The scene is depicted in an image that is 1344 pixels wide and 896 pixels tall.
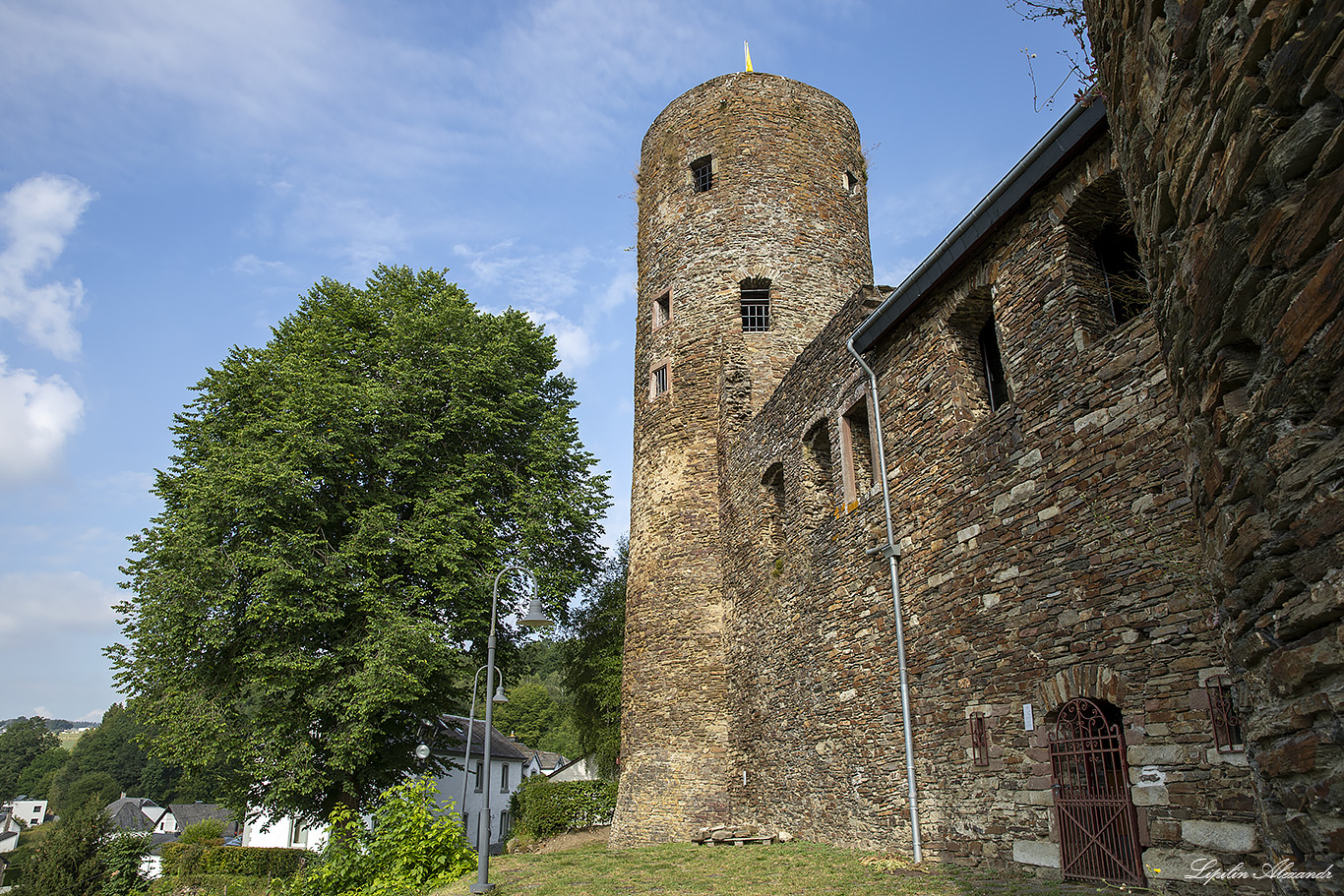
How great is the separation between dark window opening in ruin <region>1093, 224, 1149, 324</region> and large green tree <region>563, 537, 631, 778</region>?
17579 millimetres

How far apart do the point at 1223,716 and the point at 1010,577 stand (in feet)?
7.99

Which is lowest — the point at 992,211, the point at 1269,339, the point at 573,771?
the point at 573,771

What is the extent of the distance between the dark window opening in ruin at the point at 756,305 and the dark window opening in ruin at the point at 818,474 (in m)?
5.10

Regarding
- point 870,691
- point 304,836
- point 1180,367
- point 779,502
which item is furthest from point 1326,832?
point 304,836

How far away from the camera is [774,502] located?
49.3 feet

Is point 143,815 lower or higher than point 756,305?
lower

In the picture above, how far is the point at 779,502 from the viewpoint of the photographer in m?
15.1

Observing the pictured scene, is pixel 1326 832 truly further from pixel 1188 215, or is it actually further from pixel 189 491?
pixel 189 491

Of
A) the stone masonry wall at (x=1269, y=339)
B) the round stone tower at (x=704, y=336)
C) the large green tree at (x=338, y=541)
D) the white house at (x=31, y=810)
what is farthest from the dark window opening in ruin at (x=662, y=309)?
the white house at (x=31, y=810)

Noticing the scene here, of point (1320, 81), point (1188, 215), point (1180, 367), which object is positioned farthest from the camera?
point (1180, 367)

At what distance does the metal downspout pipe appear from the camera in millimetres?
8868

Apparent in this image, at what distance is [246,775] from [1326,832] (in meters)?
16.5

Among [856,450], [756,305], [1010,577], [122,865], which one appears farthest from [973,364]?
[122,865]

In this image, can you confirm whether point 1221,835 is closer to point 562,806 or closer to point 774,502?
point 774,502
